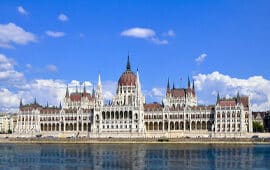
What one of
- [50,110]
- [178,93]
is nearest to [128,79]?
[178,93]

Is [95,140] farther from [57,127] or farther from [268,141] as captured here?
[268,141]

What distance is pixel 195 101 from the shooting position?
19888cm

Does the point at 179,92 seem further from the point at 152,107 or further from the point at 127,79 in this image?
the point at 127,79

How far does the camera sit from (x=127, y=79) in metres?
194

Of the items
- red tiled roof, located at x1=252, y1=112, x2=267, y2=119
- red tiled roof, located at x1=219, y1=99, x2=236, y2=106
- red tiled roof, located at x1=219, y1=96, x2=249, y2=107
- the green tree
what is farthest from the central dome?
red tiled roof, located at x1=252, y1=112, x2=267, y2=119

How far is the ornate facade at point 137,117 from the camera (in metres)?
168

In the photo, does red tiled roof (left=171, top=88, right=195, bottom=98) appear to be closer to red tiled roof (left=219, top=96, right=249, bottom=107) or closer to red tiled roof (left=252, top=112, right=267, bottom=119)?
red tiled roof (left=219, top=96, right=249, bottom=107)

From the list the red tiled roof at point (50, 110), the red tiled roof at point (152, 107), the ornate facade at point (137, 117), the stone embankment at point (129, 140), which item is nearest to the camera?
the stone embankment at point (129, 140)

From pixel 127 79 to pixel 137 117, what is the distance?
22.1 m

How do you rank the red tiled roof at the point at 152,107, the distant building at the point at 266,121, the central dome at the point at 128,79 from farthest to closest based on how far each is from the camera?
1. the central dome at the point at 128,79
2. the distant building at the point at 266,121
3. the red tiled roof at the point at 152,107

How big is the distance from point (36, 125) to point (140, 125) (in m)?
40.5

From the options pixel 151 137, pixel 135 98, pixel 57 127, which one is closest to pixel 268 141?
pixel 151 137

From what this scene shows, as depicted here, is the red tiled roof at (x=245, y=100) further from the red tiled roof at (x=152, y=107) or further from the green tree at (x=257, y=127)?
the red tiled roof at (x=152, y=107)

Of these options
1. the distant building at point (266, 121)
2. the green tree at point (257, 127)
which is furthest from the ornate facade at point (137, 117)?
the distant building at point (266, 121)
